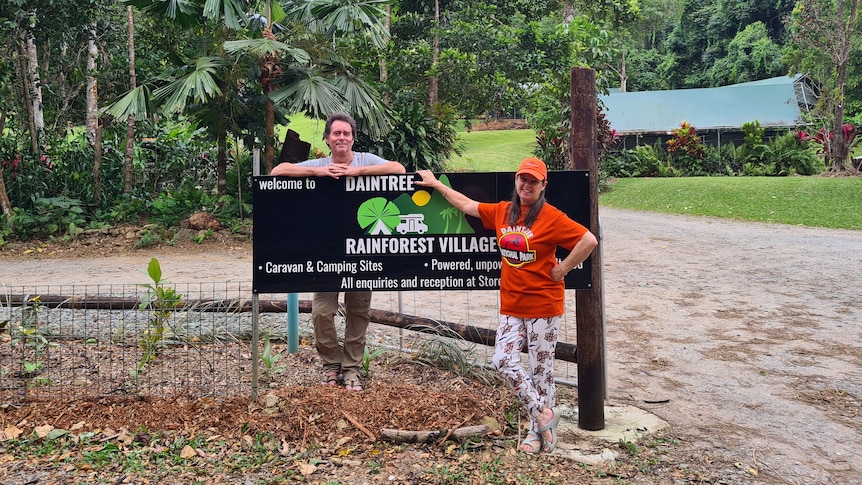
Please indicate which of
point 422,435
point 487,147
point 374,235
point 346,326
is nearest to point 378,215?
point 374,235

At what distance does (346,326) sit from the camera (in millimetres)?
4770

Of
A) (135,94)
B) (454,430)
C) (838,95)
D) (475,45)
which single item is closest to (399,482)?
(454,430)

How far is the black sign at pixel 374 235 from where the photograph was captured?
4.38 meters

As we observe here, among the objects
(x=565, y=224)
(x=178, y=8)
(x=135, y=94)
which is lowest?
(x=565, y=224)

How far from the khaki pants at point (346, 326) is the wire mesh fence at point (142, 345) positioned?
1.46 feet

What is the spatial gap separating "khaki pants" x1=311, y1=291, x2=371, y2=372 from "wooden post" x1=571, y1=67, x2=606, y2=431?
1412mm

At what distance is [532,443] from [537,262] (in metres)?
1.00

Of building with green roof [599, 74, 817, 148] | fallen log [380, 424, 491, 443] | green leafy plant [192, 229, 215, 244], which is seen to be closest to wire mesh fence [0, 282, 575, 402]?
fallen log [380, 424, 491, 443]

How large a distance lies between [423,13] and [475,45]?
2.30 m

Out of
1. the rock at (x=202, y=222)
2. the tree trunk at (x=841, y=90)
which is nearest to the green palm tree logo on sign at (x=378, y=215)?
the rock at (x=202, y=222)

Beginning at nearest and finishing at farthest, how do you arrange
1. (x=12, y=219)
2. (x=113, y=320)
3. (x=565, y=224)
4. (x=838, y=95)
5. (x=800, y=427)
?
(x=565, y=224)
(x=800, y=427)
(x=113, y=320)
(x=12, y=219)
(x=838, y=95)

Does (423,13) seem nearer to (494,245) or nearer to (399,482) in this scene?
(494,245)

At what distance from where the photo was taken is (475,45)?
17000 mm

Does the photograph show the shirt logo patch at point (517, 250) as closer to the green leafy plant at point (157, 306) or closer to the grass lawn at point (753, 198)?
the green leafy plant at point (157, 306)
